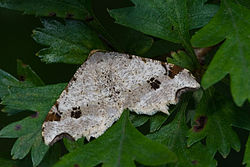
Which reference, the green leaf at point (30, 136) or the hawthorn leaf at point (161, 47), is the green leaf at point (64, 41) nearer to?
the green leaf at point (30, 136)

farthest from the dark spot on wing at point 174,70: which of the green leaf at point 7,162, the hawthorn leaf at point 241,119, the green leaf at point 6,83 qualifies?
the green leaf at point 7,162

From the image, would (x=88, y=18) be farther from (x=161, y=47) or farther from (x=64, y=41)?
(x=161, y=47)

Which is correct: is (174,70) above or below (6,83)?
above

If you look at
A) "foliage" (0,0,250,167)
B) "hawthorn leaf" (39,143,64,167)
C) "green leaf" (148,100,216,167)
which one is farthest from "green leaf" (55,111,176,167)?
"hawthorn leaf" (39,143,64,167)

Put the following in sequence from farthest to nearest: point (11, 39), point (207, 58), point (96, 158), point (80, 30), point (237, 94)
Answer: point (11, 39)
point (207, 58)
point (80, 30)
point (96, 158)
point (237, 94)

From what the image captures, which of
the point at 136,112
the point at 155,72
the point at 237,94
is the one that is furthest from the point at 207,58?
the point at 237,94

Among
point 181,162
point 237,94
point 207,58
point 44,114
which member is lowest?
point 181,162

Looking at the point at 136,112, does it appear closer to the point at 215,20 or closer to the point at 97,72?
the point at 97,72

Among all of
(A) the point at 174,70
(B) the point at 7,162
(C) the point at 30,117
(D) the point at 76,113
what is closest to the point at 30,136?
(C) the point at 30,117
